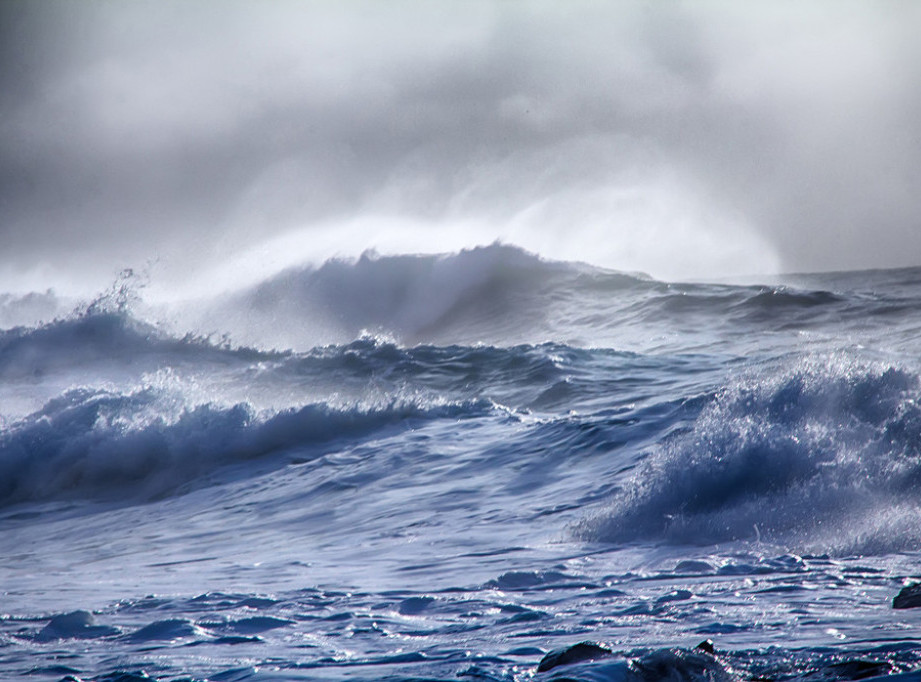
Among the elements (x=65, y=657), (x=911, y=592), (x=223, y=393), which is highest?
(x=223, y=393)

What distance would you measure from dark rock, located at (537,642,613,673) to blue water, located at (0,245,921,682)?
0.12ft

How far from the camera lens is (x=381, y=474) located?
354 inches

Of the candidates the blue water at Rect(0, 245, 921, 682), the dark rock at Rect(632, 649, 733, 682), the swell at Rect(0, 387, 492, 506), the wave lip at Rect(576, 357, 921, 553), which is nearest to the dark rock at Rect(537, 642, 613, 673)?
the blue water at Rect(0, 245, 921, 682)

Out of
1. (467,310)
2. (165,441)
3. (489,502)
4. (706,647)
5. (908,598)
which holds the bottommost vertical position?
(908,598)

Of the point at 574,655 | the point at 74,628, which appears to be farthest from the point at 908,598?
the point at 74,628

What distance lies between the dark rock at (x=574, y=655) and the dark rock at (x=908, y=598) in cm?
139

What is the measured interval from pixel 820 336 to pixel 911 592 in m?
8.47

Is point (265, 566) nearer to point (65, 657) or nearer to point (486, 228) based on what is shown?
point (65, 657)

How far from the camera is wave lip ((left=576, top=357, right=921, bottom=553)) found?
5738mm

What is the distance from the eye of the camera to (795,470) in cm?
636

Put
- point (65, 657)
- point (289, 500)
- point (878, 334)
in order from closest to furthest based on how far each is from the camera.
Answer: point (65, 657), point (289, 500), point (878, 334)

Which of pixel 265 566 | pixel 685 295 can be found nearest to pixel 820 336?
pixel 685 295

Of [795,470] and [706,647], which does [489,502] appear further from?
[706,647]

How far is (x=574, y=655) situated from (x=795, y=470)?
10.8 feet
